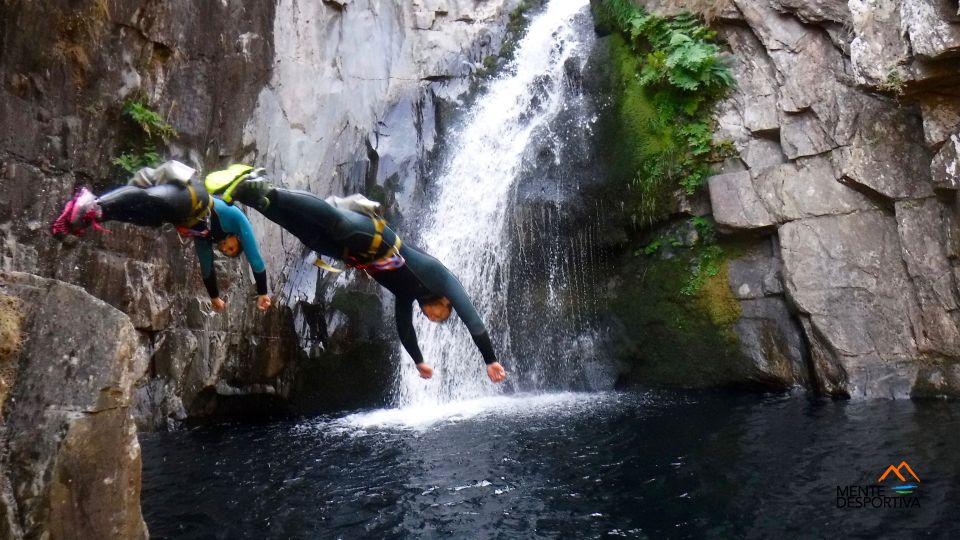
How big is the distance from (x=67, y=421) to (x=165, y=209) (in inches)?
48.3

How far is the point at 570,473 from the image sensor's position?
232 inches

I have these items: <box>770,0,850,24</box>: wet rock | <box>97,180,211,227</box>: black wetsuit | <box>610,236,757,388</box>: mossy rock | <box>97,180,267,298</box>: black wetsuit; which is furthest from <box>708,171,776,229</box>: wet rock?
<box>97,180,211,227</box>: black wetsuit

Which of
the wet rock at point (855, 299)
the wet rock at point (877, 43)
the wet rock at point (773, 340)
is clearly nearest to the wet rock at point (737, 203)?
the wet rock at point (855, 299)

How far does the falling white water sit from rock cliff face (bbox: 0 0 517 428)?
0.68 metres

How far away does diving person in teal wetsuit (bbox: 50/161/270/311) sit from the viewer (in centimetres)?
355

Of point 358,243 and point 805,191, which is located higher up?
point 805,191

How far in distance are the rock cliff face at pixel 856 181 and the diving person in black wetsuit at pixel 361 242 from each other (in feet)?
20.4

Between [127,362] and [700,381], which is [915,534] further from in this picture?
[700,381]

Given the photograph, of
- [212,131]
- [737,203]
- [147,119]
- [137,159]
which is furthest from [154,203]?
[737,203]

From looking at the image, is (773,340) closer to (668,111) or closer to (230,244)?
(668,111)

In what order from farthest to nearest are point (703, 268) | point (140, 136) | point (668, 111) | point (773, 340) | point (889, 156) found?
point (668, 111), point (703, 268), point (773, 340), point (140, 136), point (889, 156)

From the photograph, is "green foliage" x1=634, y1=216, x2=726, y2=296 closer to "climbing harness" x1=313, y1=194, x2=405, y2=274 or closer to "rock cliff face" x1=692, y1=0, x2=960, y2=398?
"rock cliff face" x1=692, y1=0, x2=960, y2=398

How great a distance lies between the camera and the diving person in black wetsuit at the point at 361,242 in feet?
13.0

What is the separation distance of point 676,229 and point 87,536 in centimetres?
889
